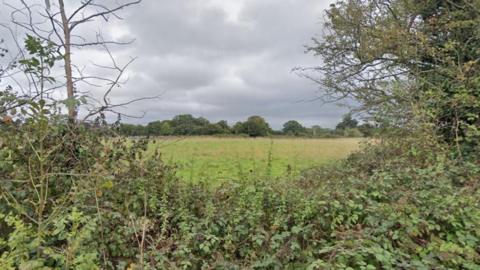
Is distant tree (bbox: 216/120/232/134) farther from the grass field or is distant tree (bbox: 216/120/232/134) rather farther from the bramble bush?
the bramble bush

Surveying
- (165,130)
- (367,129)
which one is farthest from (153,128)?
(367,129)

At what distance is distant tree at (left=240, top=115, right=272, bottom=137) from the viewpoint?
6487 millimetres

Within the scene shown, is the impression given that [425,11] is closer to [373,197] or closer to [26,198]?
[373,197]

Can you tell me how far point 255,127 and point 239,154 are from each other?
5.18 ft

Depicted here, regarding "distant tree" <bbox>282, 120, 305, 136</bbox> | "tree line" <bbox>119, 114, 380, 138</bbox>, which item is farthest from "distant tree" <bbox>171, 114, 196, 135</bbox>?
"distant tree" <bbox>282, 120, 305, 136</bbox>

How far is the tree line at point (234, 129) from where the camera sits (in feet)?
14.8

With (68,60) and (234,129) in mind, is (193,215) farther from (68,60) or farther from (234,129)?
(234,129)

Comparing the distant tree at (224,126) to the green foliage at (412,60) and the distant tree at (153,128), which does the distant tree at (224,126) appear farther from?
the green foliage at (412,60)

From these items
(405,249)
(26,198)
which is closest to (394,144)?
(405,249)

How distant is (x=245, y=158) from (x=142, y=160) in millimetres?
2565

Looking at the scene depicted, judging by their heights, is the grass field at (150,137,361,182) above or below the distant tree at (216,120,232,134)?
below

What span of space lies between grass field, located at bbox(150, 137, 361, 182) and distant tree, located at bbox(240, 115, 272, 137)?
0.19 metres

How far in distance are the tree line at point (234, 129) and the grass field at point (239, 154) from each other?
0.15 m

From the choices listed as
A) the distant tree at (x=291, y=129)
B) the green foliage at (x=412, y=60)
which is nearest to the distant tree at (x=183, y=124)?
the distant tree at (x=291, y=129)
